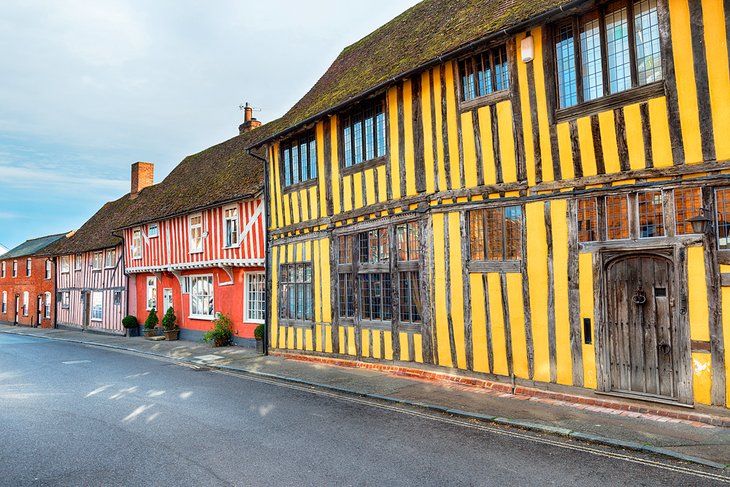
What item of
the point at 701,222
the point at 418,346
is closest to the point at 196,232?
the point at 418,346

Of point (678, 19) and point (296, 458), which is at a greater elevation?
point (678, 19)

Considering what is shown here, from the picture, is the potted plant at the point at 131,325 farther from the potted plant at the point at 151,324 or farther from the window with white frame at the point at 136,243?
the window with white frame at the point at 136,243

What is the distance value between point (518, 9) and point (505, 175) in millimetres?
3111

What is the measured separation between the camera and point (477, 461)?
5.85m

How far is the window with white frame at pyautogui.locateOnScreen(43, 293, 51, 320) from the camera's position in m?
34.7

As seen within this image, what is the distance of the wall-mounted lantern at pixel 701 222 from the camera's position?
7.07 m

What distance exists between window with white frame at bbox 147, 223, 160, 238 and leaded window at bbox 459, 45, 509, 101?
17699 mm

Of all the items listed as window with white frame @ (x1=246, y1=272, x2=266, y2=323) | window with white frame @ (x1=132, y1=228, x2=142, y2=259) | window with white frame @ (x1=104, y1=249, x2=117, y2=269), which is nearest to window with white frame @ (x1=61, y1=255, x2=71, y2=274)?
window with white frame @ (x1=104, y1=249, x2=117, y2=269)

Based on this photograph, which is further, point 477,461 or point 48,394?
point 48,394

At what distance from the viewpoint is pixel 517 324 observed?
919cm

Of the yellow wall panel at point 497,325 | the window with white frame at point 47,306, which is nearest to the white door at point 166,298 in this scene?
the window with white frame at point 47,306

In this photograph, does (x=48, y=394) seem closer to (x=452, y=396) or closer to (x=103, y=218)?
(x=452, y=396)

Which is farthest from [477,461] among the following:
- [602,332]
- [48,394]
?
[48,394]

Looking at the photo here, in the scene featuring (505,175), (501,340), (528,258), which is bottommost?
(501,340)
